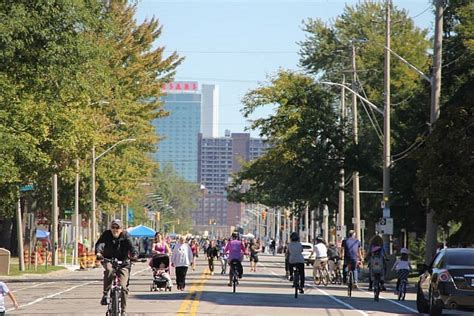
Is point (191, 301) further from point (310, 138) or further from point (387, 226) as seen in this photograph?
point (310, 138)

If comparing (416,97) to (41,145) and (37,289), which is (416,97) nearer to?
(41,145)

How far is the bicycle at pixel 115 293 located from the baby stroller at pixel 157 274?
16534 mm

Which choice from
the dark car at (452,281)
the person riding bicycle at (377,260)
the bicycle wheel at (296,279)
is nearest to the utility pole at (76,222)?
the bicycle wheel at (296,279)

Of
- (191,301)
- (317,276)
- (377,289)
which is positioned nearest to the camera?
(191,301)

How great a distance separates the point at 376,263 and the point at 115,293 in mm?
14405

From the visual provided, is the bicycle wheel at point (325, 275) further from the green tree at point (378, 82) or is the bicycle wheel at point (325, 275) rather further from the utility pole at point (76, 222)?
the utility pole at point (76, 222)

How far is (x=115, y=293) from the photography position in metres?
22.4

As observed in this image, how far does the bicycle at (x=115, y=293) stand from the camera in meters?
22.3

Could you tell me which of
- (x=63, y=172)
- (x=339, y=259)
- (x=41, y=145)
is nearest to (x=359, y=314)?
(x=339, y=259)

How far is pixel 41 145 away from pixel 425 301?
30.4 metres

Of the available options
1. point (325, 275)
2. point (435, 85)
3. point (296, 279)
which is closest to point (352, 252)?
point (296, 279)

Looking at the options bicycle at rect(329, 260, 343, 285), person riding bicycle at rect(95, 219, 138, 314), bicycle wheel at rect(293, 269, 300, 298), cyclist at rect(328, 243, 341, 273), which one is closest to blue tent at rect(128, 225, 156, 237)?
cyclist at rect(328, 243, 341, 273)

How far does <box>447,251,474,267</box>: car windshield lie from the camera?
27672 millimetres

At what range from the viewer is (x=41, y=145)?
5716 cm
